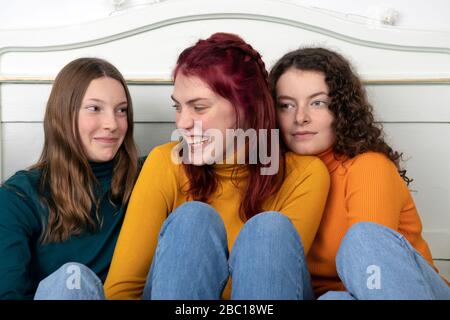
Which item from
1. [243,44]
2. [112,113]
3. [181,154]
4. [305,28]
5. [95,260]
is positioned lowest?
[95,260]

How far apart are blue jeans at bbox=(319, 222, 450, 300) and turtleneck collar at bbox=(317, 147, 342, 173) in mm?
407

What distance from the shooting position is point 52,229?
3.88 feet

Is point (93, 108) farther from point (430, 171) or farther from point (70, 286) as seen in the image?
point (430, 171)

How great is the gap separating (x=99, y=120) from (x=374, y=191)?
692 millimetres

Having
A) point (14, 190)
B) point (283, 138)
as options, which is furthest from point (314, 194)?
point (14, 190)

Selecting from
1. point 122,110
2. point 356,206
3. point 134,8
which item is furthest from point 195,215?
point 134,8

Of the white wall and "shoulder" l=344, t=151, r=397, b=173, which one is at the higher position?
the white wall

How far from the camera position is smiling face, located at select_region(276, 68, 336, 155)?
122cm

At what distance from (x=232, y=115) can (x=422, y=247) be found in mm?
589

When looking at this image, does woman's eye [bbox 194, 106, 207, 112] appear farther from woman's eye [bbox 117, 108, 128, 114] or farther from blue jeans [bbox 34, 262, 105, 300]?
blue jeans [bbox 34, 262, 105, 300]

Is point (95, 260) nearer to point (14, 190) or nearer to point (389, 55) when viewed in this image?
point (14, 190)

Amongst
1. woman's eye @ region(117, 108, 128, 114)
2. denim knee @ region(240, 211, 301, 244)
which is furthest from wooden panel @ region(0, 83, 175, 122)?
denim knee @ region(240, 211, 301, 244)
